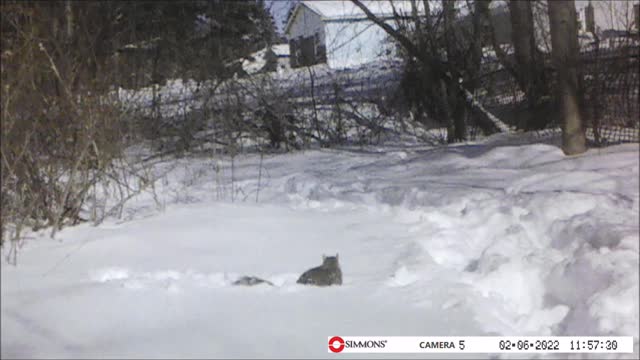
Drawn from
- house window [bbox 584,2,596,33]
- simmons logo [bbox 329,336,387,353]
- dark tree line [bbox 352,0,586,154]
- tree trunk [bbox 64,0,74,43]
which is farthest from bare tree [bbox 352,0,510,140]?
simmons logo [bbox 329,336,387,353]

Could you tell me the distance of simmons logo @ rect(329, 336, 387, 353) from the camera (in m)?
4.08

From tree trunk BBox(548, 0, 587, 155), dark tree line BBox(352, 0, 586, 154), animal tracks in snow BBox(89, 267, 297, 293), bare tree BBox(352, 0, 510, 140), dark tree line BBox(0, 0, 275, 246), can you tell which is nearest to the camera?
animal tracks in snow BBox(89, 267, 297, 293)

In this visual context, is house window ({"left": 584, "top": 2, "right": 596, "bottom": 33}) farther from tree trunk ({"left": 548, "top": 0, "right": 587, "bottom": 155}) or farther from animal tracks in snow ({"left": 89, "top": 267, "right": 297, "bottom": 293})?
animal tracks in snow ({"left": 89, "top": 267, "right": 297, "bottom": 293})

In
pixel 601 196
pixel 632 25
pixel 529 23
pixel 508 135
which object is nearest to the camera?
pixel 601 196

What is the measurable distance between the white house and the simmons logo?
1299 centimetres

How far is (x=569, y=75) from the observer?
960cm

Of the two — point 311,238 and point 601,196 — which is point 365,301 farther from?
point 601,196

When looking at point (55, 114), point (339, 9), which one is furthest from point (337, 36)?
point (55, 114)

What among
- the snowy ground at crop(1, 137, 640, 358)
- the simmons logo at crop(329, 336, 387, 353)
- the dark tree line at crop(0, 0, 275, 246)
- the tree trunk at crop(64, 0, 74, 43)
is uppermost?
the tree trunk at crop(64, 0, 74, 43)

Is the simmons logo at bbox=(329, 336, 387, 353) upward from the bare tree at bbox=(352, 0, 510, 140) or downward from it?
downward

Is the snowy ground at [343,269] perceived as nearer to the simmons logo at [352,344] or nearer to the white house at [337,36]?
the simmons logo at [352,344]

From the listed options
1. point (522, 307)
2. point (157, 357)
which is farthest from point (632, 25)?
point (157, 357)

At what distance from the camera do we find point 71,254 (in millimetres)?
5266

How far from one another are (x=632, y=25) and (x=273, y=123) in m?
7.03
